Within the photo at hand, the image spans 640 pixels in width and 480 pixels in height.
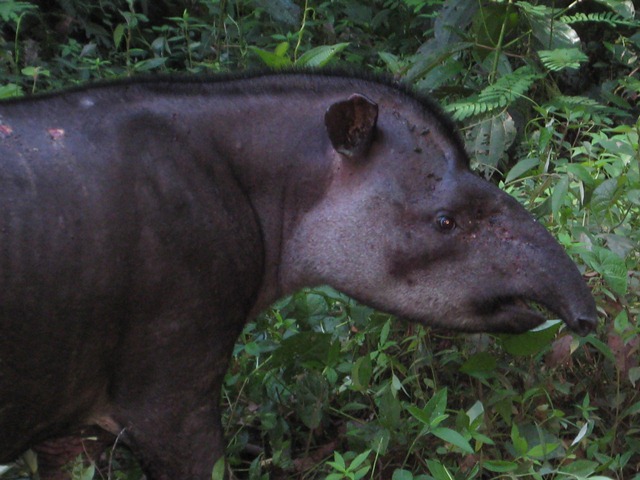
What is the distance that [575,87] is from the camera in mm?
7996

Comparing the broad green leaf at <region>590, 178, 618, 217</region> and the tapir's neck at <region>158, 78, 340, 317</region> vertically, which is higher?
the tapir's neck at <region>158, 78, 340, 317</region>

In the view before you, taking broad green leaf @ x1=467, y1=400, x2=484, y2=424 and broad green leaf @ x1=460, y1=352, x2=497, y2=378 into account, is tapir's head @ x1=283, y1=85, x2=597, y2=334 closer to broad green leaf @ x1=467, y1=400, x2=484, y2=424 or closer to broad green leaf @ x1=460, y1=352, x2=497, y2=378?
broad green leaf @ x1=467, y1=400, x2=484, y2=424

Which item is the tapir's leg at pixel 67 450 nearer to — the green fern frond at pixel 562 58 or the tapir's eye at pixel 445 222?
the tapir's eye at pixel 445 222

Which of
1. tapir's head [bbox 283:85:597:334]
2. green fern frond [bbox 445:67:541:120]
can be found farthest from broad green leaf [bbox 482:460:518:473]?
green fern frond [bbox 445:67:541:120]

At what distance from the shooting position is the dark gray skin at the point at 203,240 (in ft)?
11.6

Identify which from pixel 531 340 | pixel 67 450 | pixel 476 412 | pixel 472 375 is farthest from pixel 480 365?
pixel 67 450

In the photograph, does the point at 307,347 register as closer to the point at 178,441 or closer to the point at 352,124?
the point at 178,441

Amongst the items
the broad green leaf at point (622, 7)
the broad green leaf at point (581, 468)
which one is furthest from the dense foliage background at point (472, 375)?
the broad green leaf at point (622, 7)

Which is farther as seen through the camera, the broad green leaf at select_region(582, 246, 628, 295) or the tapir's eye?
the broad green leaf at select_region(582, 246, 628, 295)

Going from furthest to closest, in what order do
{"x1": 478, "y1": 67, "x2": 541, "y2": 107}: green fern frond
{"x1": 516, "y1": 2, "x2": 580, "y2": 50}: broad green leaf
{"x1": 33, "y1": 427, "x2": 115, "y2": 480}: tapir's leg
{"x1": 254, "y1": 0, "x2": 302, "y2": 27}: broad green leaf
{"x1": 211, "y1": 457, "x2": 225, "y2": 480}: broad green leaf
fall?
{"x1": 254, "y1": 0, "x2": 302, "y2": 27}: broad green leaf → {"x1": 516, "y1": 2, "x2": 580, "y2": 50}: broad green leaf → {"x1": 478, "y1": 67, "x2": 541, "y2": 107}: green fern frond → {"x1": 33, "y1": 427, "x2": 115, "y2": 480}: tapir's leg → {"x1": 211, "y1": 457, "x2": 225, "y2": 480}: broad green leaf

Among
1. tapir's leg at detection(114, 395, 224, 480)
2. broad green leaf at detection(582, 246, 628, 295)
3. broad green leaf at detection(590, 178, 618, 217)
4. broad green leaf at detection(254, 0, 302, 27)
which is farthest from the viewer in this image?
broad green leaf at detection(254, 0, 302, 27)

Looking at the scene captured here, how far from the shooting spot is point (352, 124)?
3.92 m

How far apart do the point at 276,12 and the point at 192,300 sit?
4.31 metres

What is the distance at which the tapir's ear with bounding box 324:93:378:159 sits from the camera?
385 cm
